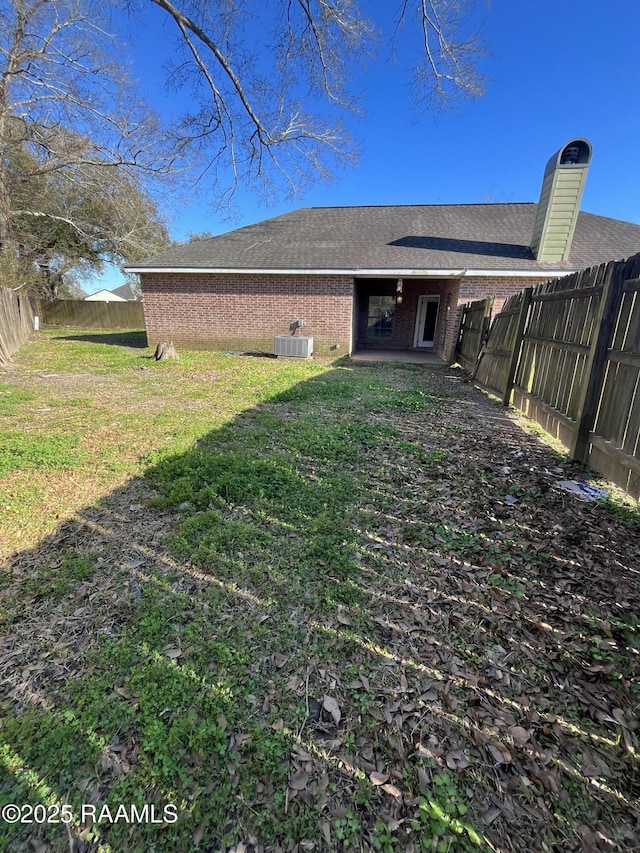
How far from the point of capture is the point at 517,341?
5.61 meters

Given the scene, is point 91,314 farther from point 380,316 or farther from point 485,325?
point 485,325

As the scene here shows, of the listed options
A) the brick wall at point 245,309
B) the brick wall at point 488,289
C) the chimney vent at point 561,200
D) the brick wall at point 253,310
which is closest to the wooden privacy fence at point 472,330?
the brick wall at point 488,289

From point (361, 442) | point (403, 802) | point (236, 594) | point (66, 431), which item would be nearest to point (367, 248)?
point (361, 442)

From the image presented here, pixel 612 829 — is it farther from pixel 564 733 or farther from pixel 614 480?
pixel 614 480

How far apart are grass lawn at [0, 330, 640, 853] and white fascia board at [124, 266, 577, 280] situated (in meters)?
8.10

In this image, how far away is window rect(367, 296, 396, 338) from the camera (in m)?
14.4

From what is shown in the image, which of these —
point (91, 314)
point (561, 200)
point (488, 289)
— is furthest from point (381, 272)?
point (91, 314)

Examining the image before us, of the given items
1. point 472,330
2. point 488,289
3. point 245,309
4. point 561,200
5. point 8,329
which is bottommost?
point 8,329

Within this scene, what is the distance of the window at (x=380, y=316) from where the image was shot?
14391 mm

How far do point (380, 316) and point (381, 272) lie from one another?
13.6 feet

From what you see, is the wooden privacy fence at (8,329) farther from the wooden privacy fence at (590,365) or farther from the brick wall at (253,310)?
the wooden privacy fence at (590,365)

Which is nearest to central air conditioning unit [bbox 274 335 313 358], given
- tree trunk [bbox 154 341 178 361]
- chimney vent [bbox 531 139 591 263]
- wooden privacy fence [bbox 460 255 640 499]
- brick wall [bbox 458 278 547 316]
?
tree trunk [bbox 154 341 178 361]

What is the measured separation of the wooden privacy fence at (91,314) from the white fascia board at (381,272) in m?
12.1

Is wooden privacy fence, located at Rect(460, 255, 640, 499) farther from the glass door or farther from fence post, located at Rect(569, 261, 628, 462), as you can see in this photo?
the glass door
